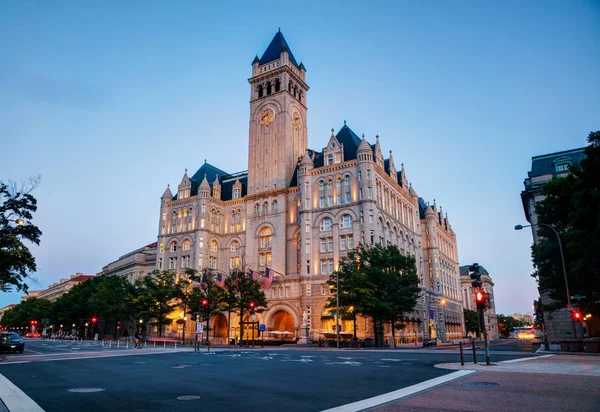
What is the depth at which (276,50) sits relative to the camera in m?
82.2

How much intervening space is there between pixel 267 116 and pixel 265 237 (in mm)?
22329

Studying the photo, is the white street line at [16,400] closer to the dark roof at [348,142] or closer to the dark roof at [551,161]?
the dark roof at [551,161]

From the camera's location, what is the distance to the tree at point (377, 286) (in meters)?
48.2

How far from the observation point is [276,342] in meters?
58.6

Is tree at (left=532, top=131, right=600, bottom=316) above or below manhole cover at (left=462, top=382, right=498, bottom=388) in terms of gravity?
above

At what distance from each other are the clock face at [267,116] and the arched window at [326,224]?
23164 millimetres

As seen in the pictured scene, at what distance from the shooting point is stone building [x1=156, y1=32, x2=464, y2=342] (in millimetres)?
63250

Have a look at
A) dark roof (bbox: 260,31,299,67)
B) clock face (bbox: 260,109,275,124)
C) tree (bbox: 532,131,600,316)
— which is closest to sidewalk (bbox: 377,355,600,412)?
tree (bbox: 532,131,600,316)

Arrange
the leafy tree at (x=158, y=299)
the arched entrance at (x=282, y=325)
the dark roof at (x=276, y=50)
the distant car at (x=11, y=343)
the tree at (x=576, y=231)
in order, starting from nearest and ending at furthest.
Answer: the tree at (x=576, y=231) → the distant car at (x=11, y=343) → the arched entrance at (x=282, y=325) → the leafy tree at (x=158, y=299) → the dark roof at (x=276, y=50)

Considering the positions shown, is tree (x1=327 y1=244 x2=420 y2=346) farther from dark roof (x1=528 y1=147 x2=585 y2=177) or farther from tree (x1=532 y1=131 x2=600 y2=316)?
dark roof (x1=528 y1=147 x2=585 y2=177)

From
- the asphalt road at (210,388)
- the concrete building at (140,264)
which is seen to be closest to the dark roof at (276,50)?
the concrete building at (140,264)

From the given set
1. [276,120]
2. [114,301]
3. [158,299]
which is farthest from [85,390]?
[114,301]

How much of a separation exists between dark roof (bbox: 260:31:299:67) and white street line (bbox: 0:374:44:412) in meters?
75.5

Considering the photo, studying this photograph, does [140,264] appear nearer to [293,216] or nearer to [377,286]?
[293,216]
